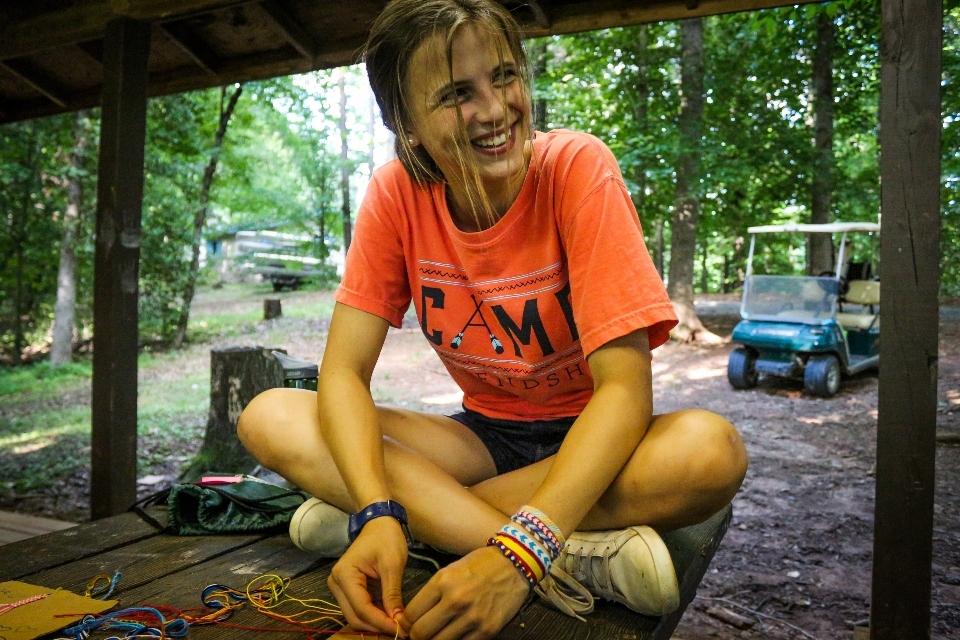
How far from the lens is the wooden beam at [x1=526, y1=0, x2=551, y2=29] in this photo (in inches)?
104

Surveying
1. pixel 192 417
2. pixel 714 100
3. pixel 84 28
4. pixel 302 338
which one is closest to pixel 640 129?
pixel 714 100

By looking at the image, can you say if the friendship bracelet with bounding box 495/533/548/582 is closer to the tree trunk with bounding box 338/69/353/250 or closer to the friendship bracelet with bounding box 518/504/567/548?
the friendship bracelet with bounding box 518/504/567/548

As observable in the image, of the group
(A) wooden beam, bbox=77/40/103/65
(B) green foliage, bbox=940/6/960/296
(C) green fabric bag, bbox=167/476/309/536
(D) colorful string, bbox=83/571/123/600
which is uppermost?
(B) green foliage, bbox=940/6/960/296

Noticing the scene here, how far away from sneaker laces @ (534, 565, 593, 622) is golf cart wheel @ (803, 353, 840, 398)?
5844 mm

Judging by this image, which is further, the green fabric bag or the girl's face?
the green fabric bag

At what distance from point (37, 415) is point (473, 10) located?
7.61 metres

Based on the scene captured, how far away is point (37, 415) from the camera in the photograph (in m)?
7.41

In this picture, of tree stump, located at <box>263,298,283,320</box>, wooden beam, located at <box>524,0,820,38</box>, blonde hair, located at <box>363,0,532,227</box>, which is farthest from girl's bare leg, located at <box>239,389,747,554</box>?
tree stump, located at <box>263,298,283,320</box>

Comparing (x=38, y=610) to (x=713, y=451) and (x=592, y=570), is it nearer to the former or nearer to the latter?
(x=592, y=570)

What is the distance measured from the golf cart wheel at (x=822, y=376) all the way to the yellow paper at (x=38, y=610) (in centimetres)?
635

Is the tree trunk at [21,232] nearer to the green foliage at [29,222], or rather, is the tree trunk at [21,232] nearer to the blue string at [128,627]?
the green foliage at [29,222]

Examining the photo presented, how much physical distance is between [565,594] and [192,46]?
3.01 meters

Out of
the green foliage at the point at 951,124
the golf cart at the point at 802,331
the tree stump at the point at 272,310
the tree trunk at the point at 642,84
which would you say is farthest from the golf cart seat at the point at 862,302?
the tree stump at the point at 272,310

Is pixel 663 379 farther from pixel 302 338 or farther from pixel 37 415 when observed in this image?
pixel 37 415
